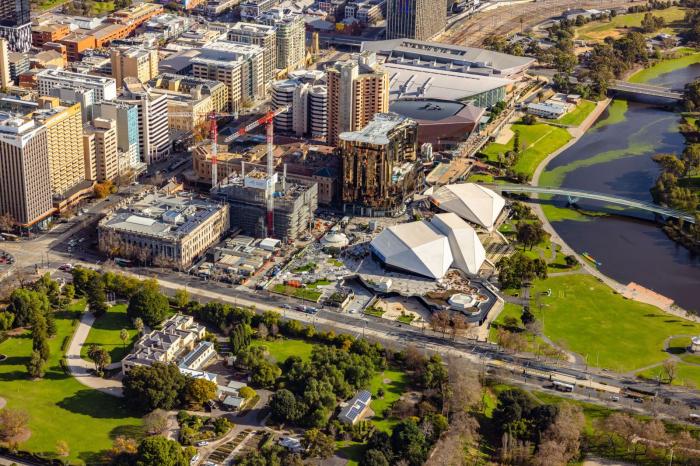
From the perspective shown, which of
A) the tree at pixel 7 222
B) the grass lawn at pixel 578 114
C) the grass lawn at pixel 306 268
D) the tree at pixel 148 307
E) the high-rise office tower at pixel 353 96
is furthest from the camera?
the grass lawn at pixel 578 114

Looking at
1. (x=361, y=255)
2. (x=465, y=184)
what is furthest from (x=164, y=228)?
(x=465, y=184)

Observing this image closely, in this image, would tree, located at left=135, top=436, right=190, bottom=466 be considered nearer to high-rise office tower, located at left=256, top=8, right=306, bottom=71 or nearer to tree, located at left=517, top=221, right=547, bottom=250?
tree, located at left=517, top=221, right=547, bottom=250

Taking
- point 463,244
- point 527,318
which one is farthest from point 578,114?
point 527,318

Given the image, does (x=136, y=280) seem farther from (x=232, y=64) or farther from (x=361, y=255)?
(x=232, y=64)

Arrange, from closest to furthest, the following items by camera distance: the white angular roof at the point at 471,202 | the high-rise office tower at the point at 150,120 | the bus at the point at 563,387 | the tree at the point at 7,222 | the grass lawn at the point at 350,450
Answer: the grass lawn at the point at 350,450 → the bus at the point at 563,387 → the tree at the point at 7,222 → the white angular roof at the point at 471,202 → the high-rise office tower at the point at 150,120

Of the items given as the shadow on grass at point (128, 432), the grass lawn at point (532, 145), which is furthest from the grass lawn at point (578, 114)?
the shadow on grass at point (128, 432)

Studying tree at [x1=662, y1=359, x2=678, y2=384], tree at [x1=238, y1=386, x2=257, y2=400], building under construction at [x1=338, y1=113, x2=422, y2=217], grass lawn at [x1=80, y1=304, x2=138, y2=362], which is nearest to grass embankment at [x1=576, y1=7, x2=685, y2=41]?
building under construction at [x1=338, y1=113, x2=422, y2=217]

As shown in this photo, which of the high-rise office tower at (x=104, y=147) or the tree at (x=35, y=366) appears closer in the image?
the tree at (x=35, y=366)

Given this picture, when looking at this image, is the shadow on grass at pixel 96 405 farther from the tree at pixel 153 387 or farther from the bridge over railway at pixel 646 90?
the bridge over railway at pixel 646 90
